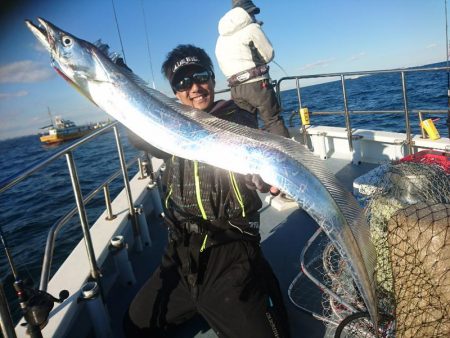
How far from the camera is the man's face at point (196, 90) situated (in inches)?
98.1

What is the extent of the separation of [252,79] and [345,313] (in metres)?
3.48

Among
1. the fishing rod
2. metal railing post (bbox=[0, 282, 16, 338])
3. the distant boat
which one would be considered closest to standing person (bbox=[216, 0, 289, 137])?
the fishing rod

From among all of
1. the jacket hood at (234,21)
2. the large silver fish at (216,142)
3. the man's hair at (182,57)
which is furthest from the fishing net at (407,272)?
the jacket hood at (234,21)

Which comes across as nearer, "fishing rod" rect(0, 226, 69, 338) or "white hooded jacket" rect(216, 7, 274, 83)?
"fishing rod" rect(0, 226, 69, 338)

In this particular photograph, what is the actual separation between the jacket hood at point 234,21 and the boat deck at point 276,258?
2.64 metres

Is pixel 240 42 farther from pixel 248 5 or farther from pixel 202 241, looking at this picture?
pixel 202 241

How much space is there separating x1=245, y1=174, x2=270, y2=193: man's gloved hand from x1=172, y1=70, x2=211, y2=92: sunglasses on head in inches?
34.1

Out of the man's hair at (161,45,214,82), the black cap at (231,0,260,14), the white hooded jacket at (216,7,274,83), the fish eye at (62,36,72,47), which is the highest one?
the black cap at (231,0,260,14)

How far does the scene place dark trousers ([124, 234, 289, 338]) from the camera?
7.25 feet

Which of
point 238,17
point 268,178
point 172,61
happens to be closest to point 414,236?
point 268,178

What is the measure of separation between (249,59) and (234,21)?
568 mm

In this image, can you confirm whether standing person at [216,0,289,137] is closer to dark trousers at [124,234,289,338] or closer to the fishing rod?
dark trousers at [124,234,289,338]

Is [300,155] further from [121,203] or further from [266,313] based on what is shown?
[121,203]

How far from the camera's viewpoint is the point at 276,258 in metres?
3.48
